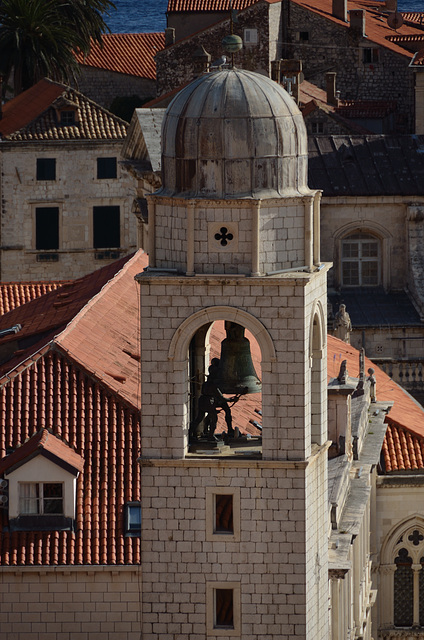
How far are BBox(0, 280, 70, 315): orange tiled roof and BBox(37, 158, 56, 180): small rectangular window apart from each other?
35.0 metres

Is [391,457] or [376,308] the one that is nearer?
[391,457]

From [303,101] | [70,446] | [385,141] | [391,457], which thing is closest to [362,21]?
[303,101]

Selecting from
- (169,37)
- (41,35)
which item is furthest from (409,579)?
(169,37)

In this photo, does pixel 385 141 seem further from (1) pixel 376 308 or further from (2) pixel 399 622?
(2) pixel 399 622

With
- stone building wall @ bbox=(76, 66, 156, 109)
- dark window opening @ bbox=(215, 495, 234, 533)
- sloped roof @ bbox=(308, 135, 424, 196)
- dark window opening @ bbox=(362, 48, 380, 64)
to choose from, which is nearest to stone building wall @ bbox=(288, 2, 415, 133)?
dark window opening @ bbox=(362, 48, 380, 64)

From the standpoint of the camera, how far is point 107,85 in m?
146

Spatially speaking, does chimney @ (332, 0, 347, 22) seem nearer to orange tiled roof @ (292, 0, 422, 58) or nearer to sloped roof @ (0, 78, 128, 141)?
orange tiled roof @ (292, 0, 422, 58)

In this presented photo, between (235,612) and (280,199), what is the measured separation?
7575 mm

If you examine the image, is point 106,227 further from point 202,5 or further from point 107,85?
point 107,85

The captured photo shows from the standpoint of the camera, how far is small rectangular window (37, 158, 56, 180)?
381 feet

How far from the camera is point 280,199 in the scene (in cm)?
4219

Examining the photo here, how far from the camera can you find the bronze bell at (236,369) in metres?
44.4

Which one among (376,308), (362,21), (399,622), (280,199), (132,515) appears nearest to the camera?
(280,199)

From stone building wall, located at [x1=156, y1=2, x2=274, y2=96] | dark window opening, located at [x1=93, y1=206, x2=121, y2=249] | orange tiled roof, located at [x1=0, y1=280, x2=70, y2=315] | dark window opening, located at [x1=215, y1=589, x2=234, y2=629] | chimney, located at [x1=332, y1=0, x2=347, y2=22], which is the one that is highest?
chimney, located at [x1=332, y1=0, x2=347, y2=22]
